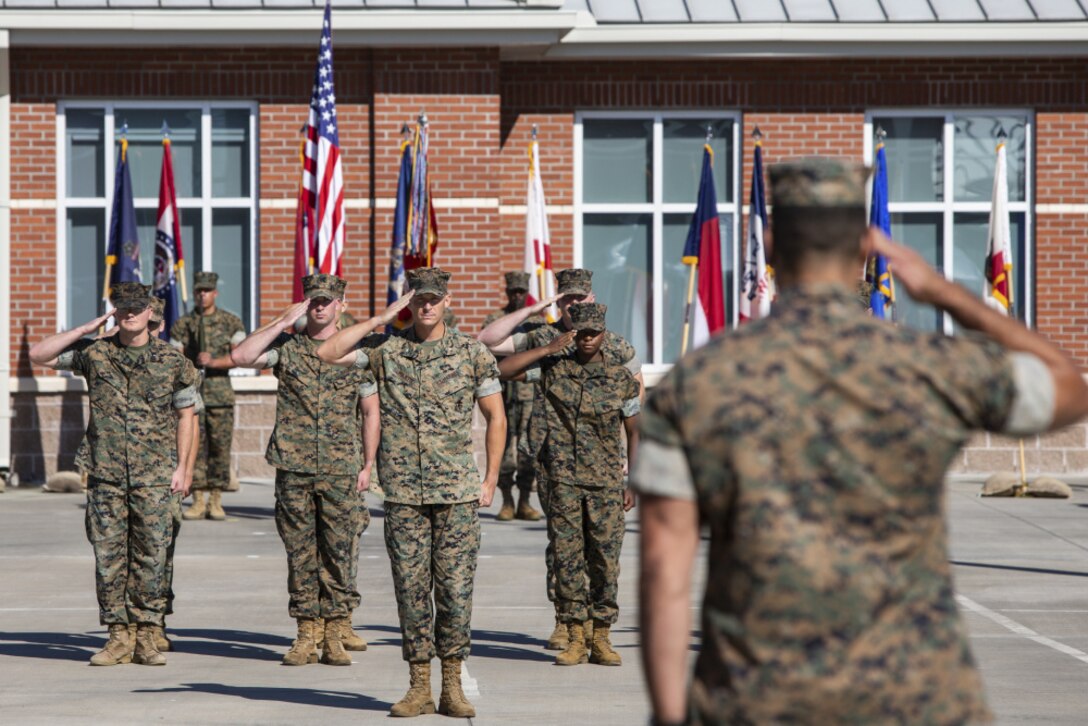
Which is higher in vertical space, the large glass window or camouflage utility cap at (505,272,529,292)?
the large glass window

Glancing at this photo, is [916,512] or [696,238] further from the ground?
[696,238]

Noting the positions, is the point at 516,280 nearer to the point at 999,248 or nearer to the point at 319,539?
the point at 999,248

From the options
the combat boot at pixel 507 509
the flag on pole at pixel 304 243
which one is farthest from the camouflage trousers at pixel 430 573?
the combat boot at pixel 507 509

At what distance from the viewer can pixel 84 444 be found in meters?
9.61

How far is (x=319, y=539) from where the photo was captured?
31.4ft

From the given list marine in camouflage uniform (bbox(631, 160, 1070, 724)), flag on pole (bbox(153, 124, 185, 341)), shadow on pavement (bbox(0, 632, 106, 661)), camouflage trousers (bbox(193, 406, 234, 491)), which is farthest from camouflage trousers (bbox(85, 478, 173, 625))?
flag on pole (bbox(153, 124, 185, 341))

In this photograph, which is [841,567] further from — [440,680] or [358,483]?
[358,483]

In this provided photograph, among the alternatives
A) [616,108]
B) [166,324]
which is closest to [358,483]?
[166,324]

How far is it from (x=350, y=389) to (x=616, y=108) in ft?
35.8

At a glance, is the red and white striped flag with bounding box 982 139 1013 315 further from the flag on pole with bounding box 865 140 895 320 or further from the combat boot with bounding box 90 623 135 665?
the combat boot with bounding box 90 623 135 665

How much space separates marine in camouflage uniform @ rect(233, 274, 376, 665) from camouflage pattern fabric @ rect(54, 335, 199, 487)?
0.48 meters

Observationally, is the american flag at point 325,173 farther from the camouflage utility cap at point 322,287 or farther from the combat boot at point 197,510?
the camouflage utility cap at point 322,287

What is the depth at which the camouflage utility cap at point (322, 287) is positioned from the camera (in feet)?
31.2

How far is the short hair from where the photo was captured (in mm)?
3492
